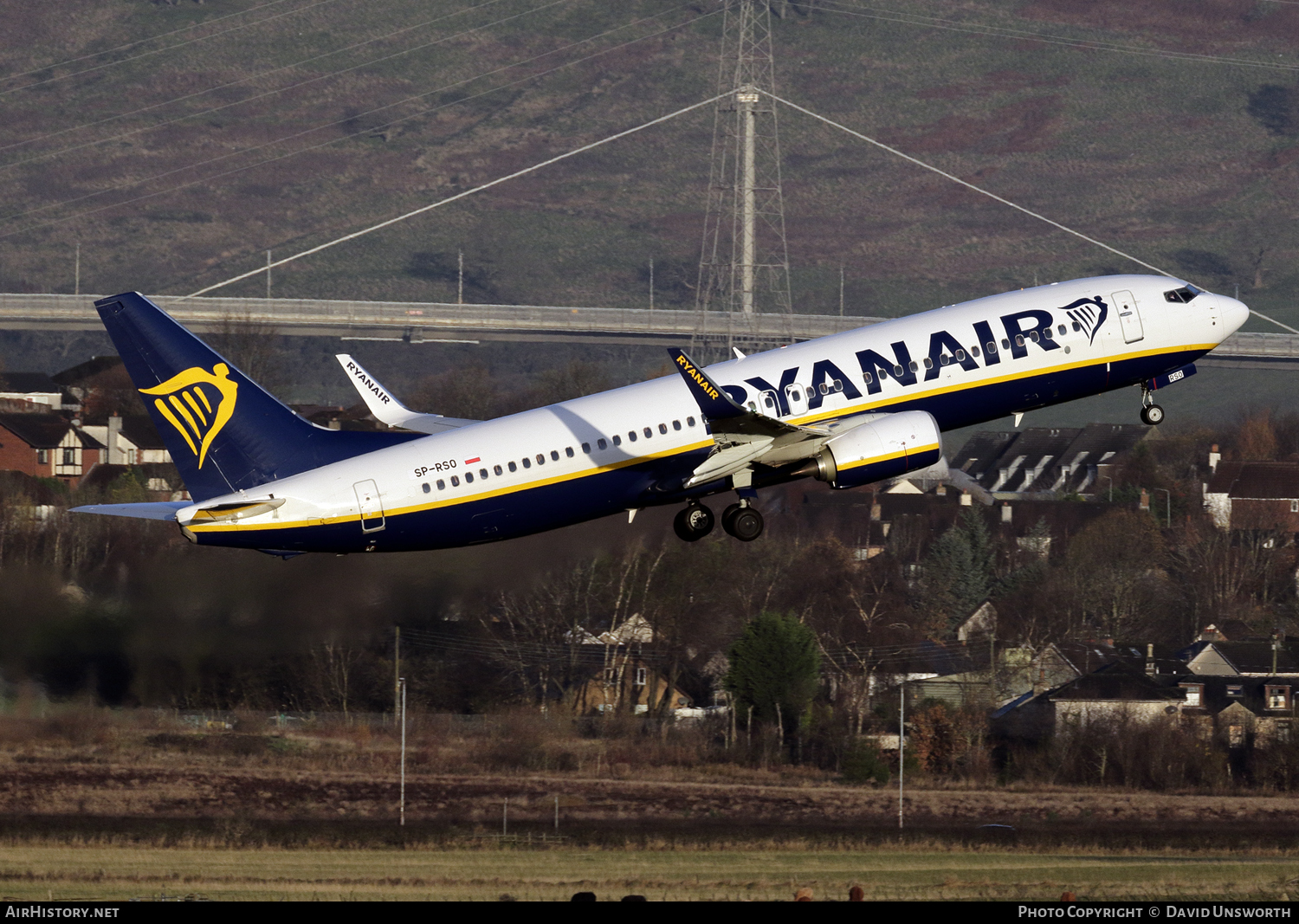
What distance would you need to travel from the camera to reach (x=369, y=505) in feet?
168

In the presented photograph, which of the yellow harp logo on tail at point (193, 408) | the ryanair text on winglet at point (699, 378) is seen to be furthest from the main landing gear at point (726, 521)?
the yellow harp logo on tail at point (193, 408)

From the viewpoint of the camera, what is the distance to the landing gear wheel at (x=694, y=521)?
5503 cm

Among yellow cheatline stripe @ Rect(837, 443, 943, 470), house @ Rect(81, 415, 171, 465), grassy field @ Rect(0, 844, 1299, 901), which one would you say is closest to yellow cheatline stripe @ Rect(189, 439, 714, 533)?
yellow cheatline stripe @ Rect(837, 443, 943, 470)

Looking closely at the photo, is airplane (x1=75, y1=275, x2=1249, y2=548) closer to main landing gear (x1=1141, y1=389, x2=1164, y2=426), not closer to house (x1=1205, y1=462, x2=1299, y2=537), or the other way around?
main landing gear (x1=1141, y1=389, x2=1164, y2=426)

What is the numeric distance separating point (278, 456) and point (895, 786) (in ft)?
157

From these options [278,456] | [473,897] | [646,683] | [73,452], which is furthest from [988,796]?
[73,452]

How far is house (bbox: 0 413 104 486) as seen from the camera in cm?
16262

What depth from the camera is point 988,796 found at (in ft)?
297

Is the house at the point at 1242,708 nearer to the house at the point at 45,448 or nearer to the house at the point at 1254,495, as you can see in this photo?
the house at the point at 1254,495

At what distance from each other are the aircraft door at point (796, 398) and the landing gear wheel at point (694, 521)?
3800mm

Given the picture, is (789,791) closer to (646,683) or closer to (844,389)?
(646,683)

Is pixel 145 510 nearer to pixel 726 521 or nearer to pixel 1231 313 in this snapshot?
pixel 726 521

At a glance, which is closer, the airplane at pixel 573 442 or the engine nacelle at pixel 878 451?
the airplane at pixel 573 442
